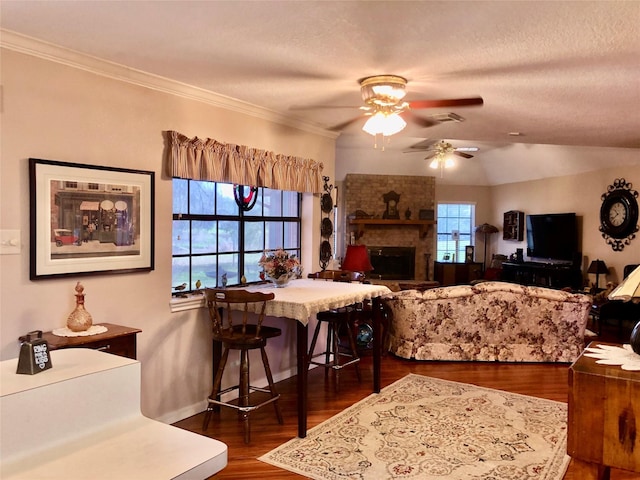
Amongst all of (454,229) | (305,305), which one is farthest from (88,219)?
(454,229)

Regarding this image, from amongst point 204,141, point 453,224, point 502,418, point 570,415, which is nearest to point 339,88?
point 204,141

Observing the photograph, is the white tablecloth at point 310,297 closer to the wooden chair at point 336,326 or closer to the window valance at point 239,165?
the wooden chair at point 336,326

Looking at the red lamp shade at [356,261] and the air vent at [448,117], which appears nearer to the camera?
the air vent at [448,117]

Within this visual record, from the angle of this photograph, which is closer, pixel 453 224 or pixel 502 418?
pixel 502 418

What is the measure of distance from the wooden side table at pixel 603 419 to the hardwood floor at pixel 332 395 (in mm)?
126

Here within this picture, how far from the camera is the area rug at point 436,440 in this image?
2.94m

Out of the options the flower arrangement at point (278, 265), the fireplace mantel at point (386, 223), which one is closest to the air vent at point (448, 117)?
the flower arrangement at point (278, 265)

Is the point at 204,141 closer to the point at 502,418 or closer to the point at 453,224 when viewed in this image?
the point at 502,418

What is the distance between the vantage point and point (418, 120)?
4.05 meters

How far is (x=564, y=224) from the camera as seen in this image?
8320mm

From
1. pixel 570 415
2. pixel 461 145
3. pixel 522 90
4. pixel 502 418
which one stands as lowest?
pixel 502 418

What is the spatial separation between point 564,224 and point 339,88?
6296mm

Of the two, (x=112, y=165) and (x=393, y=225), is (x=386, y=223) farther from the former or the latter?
(x=112, y=165)

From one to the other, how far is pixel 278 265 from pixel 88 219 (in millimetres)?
1539
